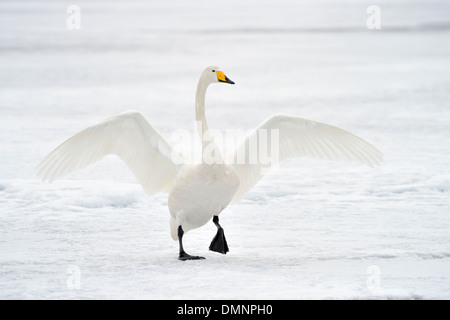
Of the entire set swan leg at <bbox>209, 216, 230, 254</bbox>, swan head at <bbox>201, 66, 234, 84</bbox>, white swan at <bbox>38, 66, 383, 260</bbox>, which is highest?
swan head at <bbox>201, 66, 234, 84</bbox>

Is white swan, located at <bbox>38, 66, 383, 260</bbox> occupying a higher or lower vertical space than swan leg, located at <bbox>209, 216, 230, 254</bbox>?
higher

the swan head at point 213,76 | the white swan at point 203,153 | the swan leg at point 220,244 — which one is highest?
the swan head at point 213,76

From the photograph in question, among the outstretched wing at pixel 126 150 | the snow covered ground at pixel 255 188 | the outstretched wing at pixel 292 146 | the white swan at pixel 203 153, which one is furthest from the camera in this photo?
the outstretched wing at pixel 292 146

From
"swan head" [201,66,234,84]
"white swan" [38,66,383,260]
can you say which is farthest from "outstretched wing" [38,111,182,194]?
"swan head" [201,66,234,84]

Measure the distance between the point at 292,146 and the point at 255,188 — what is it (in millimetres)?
1946

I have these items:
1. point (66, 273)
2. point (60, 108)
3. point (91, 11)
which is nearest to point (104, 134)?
point (66, 273)

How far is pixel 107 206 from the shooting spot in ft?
22.9

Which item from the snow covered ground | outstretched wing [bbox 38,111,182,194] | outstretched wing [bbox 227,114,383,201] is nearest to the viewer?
the snow covered ground

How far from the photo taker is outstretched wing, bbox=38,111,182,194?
536 cm

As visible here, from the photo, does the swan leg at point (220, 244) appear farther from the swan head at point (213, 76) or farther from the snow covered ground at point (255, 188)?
the swan head at point (213, 76)

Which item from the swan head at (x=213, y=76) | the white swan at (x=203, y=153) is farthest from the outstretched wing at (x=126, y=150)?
the swan head at (x=213, y=76)

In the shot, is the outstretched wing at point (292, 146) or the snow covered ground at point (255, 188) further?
the outstretched wing at point (292, 146)

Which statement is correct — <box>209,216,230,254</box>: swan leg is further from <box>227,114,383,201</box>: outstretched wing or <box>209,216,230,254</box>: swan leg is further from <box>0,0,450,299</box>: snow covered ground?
<box>227,114,383,201</box>: outstretched wing

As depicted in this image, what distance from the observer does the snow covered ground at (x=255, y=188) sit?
4676 millimetres
